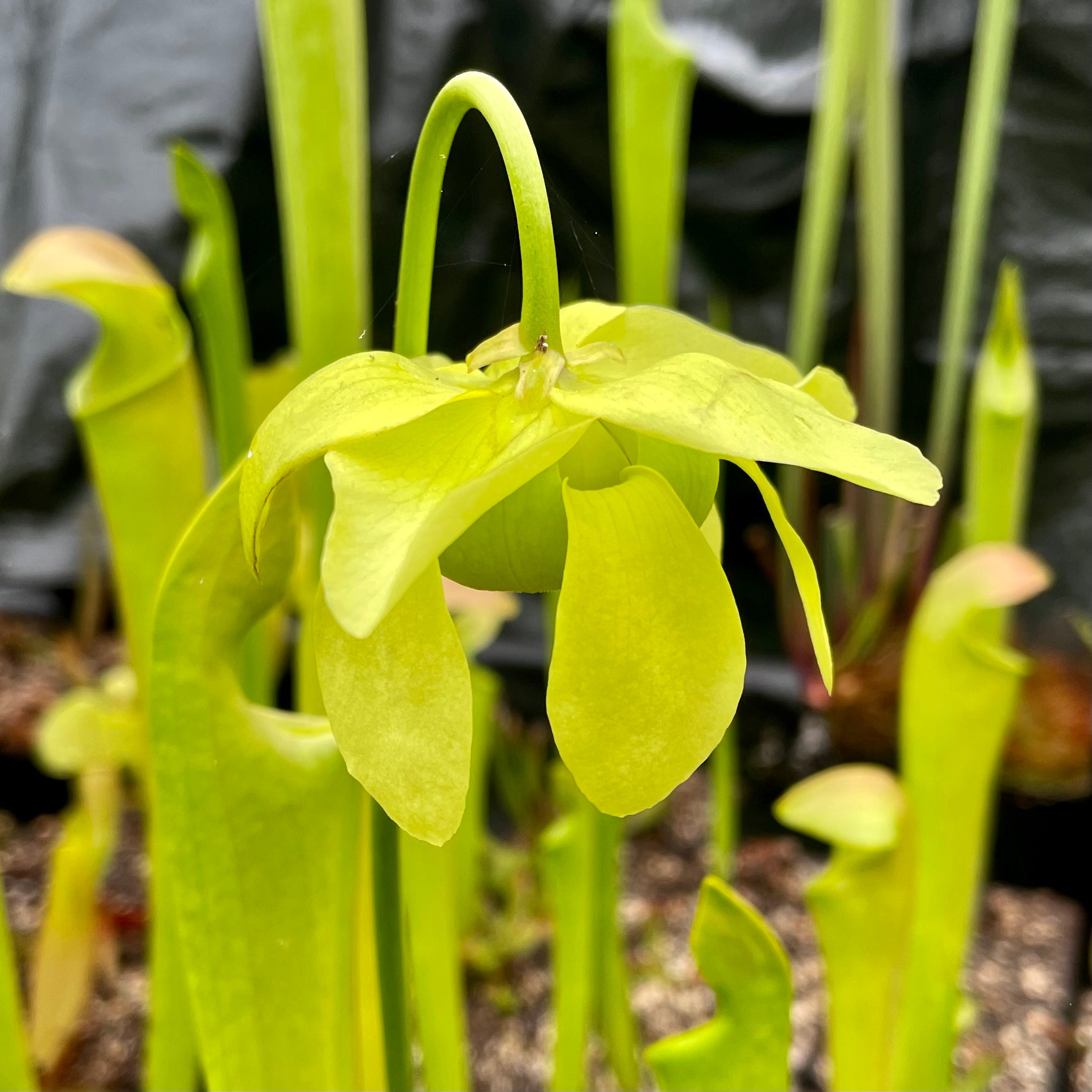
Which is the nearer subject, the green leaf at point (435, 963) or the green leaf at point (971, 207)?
the green leaf at point (435, 963)

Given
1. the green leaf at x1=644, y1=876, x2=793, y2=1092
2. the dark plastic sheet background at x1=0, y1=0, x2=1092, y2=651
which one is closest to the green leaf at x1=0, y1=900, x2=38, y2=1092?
the green leaf at x1=644, y1=876, x2=793, y2=1092

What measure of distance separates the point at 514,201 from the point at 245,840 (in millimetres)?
A: 184

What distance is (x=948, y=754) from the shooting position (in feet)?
1.61

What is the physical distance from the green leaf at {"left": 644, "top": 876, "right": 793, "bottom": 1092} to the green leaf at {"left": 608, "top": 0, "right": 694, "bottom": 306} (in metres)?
0.29

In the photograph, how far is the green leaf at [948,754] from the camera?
18.3 inches

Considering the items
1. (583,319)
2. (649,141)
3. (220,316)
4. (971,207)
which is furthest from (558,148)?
(583,319)

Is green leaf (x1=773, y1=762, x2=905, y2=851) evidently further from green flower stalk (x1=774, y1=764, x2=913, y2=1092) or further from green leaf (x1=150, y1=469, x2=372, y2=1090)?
green leaf (x1=150, y1=469, x2=372, y2=1090)

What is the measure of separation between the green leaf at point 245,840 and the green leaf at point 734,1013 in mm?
106

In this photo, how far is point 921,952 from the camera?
1.73 feet

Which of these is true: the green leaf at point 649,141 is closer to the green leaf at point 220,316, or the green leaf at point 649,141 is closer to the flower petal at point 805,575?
the green leaf at point 220,316

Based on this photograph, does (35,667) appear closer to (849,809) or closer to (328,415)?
(849,809)

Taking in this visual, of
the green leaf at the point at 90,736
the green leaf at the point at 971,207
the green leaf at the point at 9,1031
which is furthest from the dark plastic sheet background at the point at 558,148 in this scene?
the green leaf at the point at 9,1031

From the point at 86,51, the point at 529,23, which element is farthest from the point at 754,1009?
the point at 86,51

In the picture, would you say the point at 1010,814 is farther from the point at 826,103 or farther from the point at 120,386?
the point at 120,386
